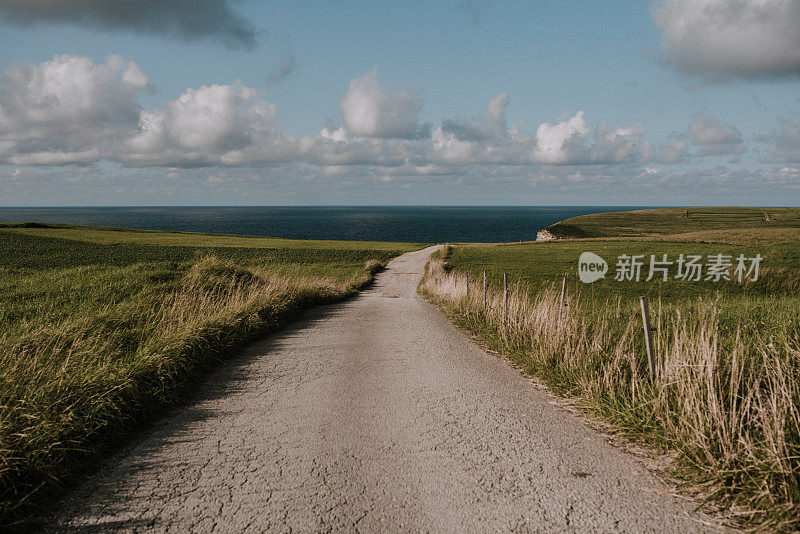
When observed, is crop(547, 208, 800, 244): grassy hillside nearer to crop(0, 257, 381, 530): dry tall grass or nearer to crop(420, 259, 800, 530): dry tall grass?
crop(420, 259, 800, 530): dry tall grass

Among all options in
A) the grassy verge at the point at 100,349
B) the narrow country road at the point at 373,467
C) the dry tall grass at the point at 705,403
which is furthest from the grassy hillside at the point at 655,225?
the narrow country road at the point at 373,467

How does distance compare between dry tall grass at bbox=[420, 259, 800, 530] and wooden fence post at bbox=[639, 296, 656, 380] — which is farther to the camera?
wooden fence post at bbox=[639, 296, 656, 380]

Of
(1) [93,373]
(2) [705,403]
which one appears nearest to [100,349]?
(1) [93,373]

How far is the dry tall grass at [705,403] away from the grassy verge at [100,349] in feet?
20.0

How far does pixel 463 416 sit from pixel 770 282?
1119 inches

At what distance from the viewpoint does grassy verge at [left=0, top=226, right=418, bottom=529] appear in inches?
173

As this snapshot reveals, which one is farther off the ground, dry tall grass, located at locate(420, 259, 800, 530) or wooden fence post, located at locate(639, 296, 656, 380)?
wooden fence post, located at locate(639, 296, 656, 380)

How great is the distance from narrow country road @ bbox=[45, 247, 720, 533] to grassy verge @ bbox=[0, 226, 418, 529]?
44 centimetres

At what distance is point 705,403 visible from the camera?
4828mm

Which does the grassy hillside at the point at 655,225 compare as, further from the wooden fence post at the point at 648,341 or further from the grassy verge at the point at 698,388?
the wooden fence post at the point at 648,341

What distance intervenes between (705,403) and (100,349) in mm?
8345

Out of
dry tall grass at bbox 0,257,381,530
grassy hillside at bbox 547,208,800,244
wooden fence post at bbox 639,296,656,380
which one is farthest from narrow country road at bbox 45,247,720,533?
grassy hillside at bbox 547,208,800,244

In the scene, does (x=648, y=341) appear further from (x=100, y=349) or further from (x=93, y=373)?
(x=100, y=349)

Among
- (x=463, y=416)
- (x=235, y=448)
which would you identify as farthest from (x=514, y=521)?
(x=235, y=448)
